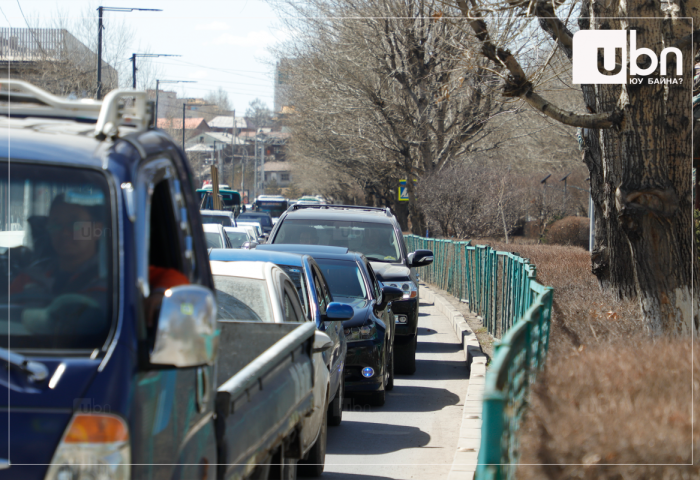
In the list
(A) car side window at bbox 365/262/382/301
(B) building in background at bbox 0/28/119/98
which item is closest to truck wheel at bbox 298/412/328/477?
(A) car side window at bbox 365/262/382/301

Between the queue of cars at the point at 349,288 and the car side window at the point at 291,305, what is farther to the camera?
the queue of cars at the point at 349,288

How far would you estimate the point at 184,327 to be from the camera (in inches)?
92.0

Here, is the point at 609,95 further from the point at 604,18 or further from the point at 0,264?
the point at 0,264

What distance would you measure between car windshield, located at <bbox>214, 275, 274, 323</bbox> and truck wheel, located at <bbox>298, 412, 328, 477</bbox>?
3.02 feet

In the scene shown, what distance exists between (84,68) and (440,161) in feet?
46.2

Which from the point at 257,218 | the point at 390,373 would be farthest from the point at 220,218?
the point at 257,218

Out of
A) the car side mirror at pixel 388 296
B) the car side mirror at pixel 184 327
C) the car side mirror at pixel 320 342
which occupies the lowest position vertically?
the car side mirror at pixel 388 296

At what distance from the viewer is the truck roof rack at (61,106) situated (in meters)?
2.89

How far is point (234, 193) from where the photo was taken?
190ft

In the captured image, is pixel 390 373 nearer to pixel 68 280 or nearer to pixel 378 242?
pixel 378 242

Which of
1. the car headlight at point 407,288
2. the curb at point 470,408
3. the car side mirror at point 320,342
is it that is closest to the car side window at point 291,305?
the car side mirror at point 320,342

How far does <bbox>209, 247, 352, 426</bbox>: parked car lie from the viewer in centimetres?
697

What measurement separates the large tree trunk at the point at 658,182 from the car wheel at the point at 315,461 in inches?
174

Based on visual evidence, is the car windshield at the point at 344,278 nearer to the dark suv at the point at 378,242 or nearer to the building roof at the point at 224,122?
the dark suv at the point at 378,242
